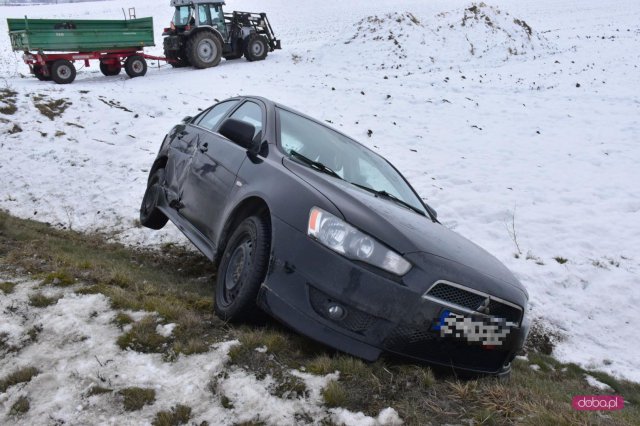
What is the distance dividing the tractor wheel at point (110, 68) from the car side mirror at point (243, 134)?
14.8 m

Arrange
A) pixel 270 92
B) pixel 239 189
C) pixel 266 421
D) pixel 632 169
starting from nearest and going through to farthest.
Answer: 1. pixel 266 421
2. pixel 239 189
3. pixel 632 169
4. pixel 270 92

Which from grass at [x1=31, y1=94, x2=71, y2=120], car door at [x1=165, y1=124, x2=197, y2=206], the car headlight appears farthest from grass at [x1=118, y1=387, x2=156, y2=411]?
grass at [x1=31, y1=94, x2=71, y2=120]

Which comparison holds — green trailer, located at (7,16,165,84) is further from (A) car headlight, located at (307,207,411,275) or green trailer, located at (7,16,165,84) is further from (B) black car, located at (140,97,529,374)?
(A) car headlight, located at (307,207,411,275)

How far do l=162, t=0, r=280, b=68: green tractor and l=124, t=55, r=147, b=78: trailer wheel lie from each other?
162cm

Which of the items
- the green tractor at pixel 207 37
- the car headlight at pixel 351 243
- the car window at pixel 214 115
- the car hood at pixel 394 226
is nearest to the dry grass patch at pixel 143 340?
the car headlight at pixel 351 243

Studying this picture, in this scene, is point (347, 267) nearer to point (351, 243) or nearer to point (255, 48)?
point (351, 243)

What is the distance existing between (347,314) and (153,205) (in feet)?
11.5

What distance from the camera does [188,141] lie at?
4.80 metres

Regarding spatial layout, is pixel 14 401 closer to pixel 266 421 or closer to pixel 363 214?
pixel 266 421

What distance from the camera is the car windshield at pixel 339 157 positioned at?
3643 millimetres

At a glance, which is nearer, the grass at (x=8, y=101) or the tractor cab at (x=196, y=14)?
the grass at (x=8, y=101)

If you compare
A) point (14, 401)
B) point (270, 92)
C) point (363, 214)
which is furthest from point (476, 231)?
point (270, 92)

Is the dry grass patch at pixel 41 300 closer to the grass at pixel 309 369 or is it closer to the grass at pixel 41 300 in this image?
the grass at pixel 41 300

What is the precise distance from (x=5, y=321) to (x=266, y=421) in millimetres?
1881
